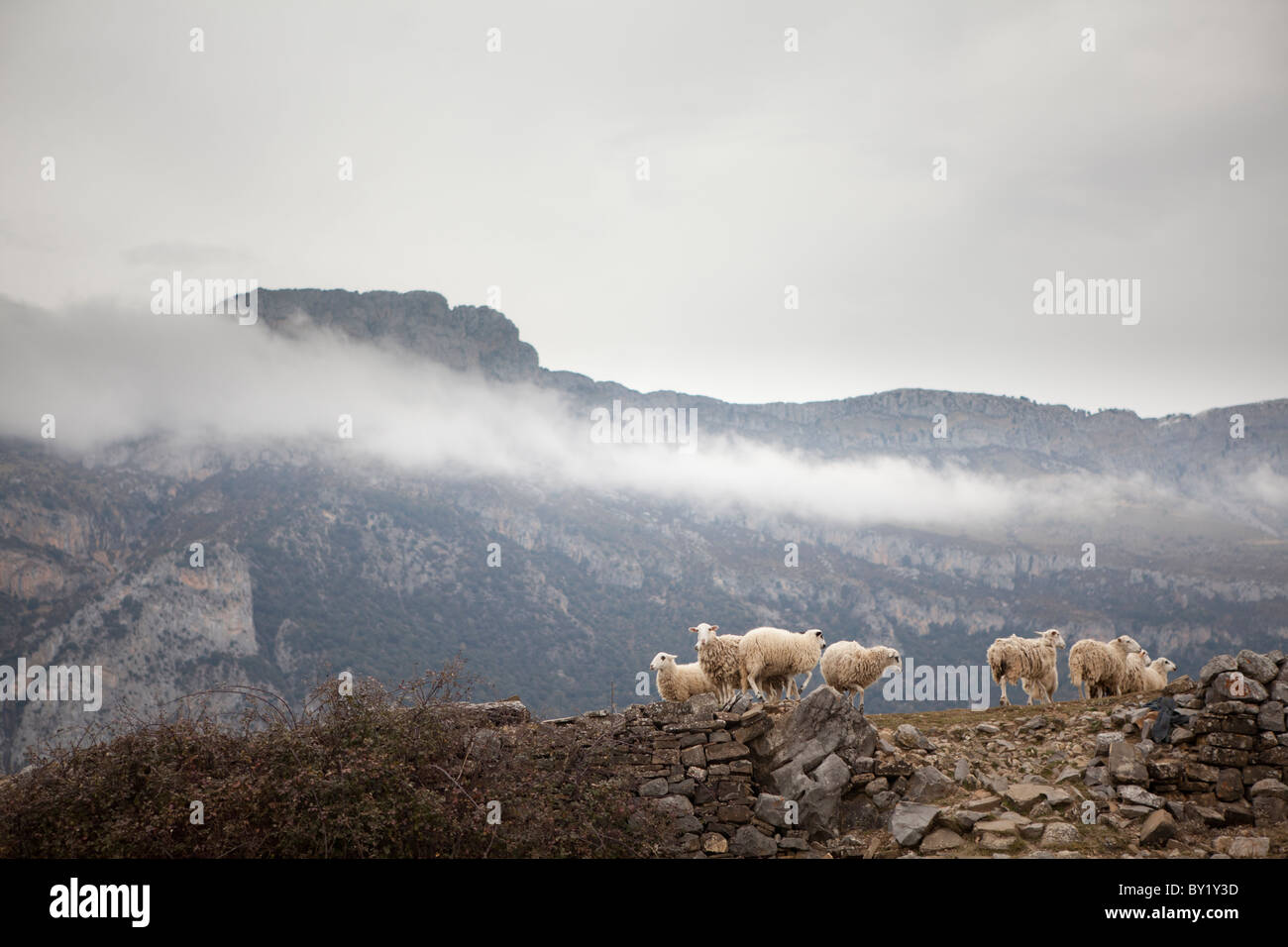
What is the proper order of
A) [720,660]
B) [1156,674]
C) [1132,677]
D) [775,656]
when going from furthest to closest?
[1156,674] < [1132,677] < [775,656] < [720,660]

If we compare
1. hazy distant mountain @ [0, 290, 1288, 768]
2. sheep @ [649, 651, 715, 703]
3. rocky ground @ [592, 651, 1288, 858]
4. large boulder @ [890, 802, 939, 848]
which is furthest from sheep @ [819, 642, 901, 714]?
hazy distant mountain @ [0, 290, 1288, 768]

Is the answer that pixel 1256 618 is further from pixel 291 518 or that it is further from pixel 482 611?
pixel 291 518

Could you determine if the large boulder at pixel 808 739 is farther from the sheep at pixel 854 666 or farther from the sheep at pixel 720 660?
the sheep at pixel 854 666

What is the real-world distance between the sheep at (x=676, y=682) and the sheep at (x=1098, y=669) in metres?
11.3

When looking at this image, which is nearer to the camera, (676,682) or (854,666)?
(676,682)

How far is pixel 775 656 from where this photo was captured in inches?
728

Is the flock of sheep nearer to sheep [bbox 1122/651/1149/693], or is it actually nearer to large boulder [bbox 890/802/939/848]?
sheep [bbox 1122/651/1149/693]

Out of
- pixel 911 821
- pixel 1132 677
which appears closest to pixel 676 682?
pixel 911 821

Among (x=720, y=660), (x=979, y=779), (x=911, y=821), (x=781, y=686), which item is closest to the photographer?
(x=911, y=821)

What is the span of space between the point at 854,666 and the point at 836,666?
429 millimetres

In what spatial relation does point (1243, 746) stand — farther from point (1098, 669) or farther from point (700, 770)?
point (700, 770)

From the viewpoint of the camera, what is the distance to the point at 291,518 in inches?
6368
